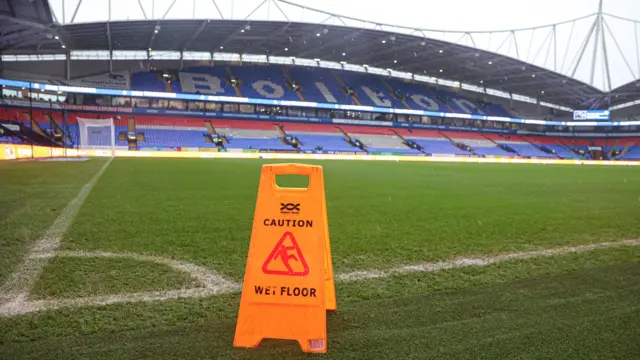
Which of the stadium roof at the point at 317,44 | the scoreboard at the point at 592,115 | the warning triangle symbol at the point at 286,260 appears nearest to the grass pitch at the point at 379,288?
the warning triangle symbol at the point at 286,260

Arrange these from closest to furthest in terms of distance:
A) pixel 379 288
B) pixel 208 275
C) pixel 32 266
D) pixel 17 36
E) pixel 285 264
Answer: pixel 285 264
pixel 379 288
pixel 208 275
pixel 32 266
pixel 17 36

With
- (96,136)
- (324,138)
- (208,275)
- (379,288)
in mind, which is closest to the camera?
(379,288)

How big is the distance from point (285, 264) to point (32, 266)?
102 inches

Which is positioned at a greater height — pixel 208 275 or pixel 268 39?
pixel 268 39

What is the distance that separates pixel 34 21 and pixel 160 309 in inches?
1246

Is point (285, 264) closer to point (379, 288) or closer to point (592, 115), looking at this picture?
point (379, 288)

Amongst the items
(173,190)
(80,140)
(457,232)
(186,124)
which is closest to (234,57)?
(186,124)

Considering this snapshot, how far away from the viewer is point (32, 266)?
3.47m

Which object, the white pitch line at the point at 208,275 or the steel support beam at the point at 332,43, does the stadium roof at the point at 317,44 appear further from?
the white pitch line at the point at 208,275

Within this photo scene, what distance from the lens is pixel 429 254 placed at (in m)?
4.09

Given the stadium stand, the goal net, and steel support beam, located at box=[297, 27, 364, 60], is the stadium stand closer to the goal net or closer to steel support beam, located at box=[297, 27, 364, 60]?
the goal net

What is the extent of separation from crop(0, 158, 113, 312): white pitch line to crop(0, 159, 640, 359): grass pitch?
0.31ft

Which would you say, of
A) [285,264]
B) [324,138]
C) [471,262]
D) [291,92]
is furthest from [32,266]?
[291,92]

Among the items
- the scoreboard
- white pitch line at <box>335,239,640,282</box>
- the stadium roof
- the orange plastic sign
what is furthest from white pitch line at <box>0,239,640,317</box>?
the scoreboard
